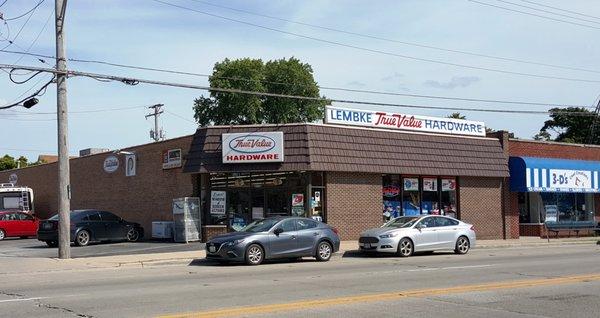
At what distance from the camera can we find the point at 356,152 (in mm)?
26125

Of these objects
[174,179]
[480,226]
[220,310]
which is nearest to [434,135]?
[480,226]

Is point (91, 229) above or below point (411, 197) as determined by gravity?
below

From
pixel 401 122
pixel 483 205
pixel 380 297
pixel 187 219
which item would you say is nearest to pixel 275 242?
pixel 380 297

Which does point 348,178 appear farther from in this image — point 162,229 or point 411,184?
point 162,229

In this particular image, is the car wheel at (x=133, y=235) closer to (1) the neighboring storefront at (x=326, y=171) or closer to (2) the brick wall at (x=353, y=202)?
(1) the neighboring storefront at (x=326, y=171)

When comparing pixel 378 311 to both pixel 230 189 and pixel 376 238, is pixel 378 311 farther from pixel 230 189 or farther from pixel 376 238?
pixel 230 189

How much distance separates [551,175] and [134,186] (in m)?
20.8

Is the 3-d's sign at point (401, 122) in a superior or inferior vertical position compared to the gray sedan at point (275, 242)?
superior

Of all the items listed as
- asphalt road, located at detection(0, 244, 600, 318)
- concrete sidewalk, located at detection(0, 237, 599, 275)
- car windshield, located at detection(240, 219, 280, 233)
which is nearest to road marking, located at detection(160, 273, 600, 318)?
asphalt road, located at detection(0, 244, 600, 318)

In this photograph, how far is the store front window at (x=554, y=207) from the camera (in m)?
32.8

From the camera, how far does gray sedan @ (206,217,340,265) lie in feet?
58.6

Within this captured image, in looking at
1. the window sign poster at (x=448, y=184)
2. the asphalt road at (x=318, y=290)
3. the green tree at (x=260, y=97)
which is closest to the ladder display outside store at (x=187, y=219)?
the asphalt road at (x=318, y=290)

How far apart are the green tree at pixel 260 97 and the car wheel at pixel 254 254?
134ft

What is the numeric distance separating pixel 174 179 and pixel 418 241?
495 inches
